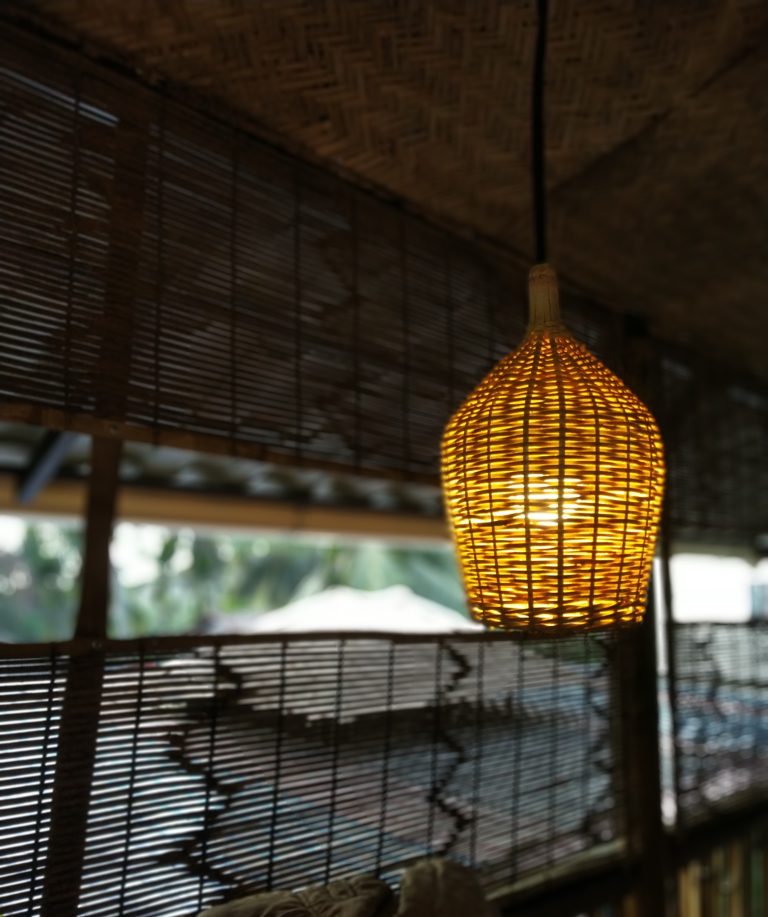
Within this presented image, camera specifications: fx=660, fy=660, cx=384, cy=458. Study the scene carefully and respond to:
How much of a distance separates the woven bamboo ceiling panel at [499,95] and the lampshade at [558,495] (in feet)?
2.77

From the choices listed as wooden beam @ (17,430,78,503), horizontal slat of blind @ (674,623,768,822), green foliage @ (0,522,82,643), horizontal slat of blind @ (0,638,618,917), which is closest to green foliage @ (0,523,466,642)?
green foliage @ (0,522,82,643)

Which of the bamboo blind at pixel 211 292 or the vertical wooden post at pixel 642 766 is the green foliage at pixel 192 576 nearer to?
the vertical wooden post at pixel 642 766

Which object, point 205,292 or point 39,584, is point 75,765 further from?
point 39,584

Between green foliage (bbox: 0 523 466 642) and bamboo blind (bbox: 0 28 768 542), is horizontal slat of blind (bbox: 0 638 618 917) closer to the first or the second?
bamboo blind (bbox: 0 28 768 542)

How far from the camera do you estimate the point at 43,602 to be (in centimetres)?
1188

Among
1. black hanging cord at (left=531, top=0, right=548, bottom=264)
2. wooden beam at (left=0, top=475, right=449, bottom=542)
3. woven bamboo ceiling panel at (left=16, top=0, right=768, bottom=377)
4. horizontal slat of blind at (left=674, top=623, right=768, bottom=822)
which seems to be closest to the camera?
black hanging cord at (left=531, top=0, right=548, bottom=264)

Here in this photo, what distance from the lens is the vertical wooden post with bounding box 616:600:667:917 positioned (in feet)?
6.69

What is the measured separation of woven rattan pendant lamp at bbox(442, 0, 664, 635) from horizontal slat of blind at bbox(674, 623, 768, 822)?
1.72 meters

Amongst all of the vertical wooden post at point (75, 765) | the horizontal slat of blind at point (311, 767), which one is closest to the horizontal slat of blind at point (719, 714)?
the horizontal slat of blind at point (311, 767)

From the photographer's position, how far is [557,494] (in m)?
0.81

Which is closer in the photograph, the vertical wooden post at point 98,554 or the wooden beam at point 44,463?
the vertical wooden post at point 98,554

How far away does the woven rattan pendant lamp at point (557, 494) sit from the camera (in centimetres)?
82

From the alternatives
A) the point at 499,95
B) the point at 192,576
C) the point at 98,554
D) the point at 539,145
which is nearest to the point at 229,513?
the point at 98,554

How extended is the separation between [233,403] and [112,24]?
758mm
